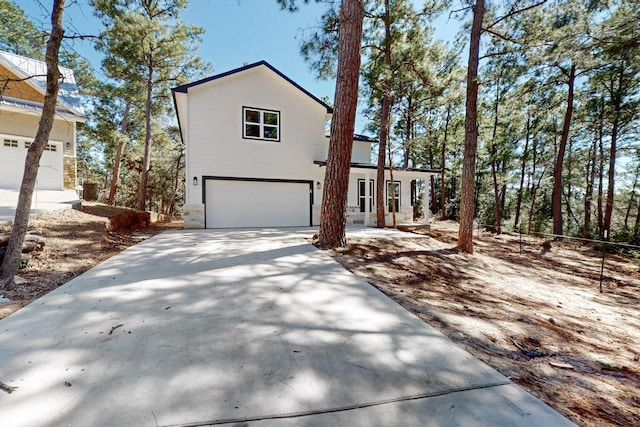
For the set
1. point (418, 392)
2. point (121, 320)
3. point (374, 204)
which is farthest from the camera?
point (374, 204)

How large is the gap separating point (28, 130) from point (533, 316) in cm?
1761

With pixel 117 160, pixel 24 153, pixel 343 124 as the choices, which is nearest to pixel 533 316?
pixel 343 124

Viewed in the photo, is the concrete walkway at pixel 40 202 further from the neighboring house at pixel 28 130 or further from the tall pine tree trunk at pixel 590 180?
the tall pine tree trunk at pixel 590 180

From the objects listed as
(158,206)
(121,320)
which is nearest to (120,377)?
(121,320)

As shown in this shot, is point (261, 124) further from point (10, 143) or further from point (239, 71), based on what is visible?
point (10, 143)

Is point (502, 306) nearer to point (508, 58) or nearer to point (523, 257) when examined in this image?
point (523, 257)

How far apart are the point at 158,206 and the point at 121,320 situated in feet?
96.0

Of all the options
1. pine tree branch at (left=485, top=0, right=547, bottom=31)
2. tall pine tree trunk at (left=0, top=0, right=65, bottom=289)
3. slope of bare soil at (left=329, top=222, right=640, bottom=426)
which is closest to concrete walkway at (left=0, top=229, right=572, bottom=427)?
slope of bare soil at (left=329, top=222, right=640, bottom=426)

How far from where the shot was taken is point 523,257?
9.52 m

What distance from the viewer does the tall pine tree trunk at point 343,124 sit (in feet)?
19.6

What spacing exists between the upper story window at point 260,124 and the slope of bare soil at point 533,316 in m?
6.63

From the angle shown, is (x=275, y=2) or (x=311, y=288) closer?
(x=311, y=288)

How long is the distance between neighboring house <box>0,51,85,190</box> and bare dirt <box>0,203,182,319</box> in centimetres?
545

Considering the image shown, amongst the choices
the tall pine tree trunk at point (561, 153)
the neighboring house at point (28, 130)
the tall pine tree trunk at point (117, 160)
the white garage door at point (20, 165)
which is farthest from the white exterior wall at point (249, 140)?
the tall pine tree trunk at point (561, 153)
